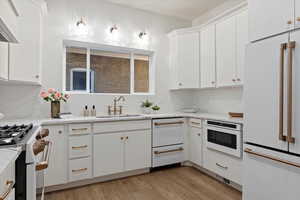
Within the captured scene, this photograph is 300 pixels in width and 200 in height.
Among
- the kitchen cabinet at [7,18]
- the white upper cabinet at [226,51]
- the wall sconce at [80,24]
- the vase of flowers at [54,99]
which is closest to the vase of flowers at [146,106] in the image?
the white upper cabinet at [226,51]

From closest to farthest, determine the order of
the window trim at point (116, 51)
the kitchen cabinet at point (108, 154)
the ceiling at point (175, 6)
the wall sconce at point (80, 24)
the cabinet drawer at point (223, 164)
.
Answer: the cabinet drawer at point (223, 164), the kitchen cabinet at point (108, 154), the wall sconce at point (80, 24), the window trim at point (116, 51), the ceiling at point (175, 6)

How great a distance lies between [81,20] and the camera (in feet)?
9.37

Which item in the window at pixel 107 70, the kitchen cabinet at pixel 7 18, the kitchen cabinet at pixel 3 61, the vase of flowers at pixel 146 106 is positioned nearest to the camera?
the kitchen cabinet at pixel 7 18

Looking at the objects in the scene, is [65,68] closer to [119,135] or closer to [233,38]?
[119,135]

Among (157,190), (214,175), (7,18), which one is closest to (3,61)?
(7,18)

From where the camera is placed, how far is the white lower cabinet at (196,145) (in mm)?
2900

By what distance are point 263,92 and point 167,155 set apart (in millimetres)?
1832

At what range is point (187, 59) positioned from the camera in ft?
11.3

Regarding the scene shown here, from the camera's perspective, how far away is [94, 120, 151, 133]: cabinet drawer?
8.18ft

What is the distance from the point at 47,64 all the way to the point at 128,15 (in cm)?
168

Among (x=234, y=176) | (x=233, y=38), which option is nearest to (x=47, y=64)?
(x=233, y=38)

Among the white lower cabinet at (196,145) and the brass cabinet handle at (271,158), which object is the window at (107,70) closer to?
the white lower cabinet at (196,145)

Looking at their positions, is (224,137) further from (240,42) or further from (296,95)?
(240,42)

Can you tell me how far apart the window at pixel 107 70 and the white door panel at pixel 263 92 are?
2083 mm
